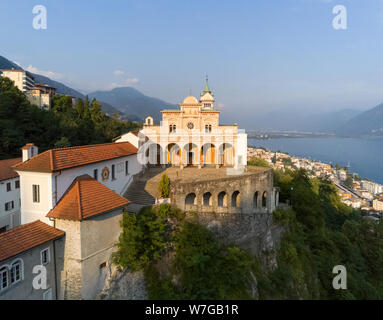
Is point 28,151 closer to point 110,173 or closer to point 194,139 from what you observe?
point 110,173

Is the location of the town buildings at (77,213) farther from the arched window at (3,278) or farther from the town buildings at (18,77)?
the town buildings at (18,77)

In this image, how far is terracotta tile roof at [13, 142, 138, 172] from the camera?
13383 millimetres

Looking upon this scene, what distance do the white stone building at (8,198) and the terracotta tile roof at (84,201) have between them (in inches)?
408

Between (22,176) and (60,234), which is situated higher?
(22,176)

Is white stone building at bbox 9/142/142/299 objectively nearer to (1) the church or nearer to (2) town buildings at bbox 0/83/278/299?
(2) town buildings at bbox 0/83/278/299

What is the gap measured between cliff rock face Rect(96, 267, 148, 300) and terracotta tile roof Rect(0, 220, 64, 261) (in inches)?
165

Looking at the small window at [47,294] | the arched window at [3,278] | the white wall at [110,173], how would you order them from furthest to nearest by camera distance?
the white wall at [110,173]
the small window at [47,294]
the arched window at [3,278]

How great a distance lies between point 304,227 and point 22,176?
26.6 meters

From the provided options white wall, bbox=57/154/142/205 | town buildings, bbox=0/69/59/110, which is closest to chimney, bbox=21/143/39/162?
white wall, bbox=57/154/142/205

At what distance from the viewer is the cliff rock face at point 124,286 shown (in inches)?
551

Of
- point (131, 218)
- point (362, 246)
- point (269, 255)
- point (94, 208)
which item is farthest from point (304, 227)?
point (94, 208)

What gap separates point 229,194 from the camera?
18.4m

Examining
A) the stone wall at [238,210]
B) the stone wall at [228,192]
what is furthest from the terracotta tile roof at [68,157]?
the stone wall at [238,210]

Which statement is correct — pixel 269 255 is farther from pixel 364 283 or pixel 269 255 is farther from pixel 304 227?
pixel 364 283
